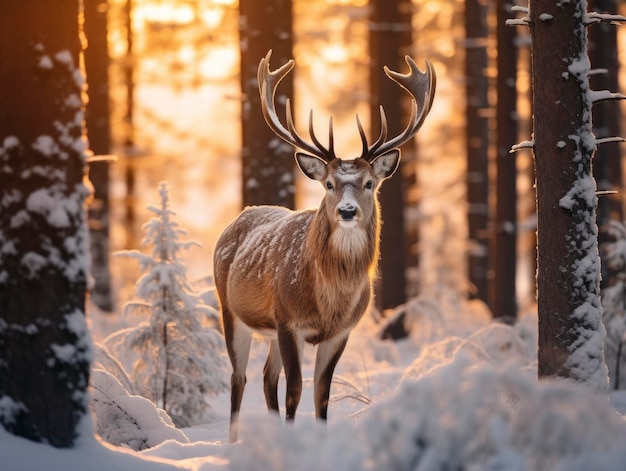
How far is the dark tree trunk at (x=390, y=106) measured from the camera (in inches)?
612

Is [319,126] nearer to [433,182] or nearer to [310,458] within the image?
[433,182]

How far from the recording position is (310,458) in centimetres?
467

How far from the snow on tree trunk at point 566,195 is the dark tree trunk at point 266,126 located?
4685 millimetres

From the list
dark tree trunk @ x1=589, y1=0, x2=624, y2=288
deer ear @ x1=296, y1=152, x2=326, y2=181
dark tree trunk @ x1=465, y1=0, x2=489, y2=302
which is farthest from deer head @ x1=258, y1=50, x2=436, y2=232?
dark tree trunk @ x1=465, y1=0, x2=489, y2=302

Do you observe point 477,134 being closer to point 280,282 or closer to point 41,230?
point 280,282

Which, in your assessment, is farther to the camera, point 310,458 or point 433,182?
point 433,182

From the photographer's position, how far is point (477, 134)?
63.9 feet

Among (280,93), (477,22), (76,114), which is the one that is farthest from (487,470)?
(477,22)

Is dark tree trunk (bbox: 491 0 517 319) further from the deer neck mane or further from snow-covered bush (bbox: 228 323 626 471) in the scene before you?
snow-covered bush (bbox: 228 323 626 471)

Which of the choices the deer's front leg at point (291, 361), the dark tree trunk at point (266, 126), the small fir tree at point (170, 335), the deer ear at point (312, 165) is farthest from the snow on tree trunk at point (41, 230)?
the dark tree trunk at point (266, 126)

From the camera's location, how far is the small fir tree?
9.30 meters

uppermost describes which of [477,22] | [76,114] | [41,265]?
[477,22]

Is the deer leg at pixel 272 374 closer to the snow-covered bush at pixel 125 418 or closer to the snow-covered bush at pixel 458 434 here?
the snow-covered bush at pixel 125 418

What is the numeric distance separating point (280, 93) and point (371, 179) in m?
3.75
